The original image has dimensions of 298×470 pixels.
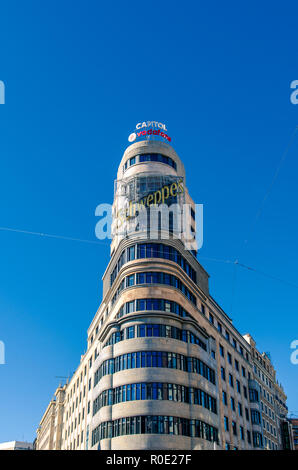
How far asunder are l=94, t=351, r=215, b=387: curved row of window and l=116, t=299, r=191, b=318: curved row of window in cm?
482

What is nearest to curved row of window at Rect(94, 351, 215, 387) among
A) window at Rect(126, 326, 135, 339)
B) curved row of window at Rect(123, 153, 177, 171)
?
window at Rect(126, 326, 135, 339)

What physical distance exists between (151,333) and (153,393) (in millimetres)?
6168

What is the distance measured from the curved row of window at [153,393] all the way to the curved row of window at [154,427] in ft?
6.06

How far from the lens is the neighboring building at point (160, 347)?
4841cm

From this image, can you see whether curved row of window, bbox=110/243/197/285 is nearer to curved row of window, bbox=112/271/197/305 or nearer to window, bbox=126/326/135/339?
curved row of window, bbox=112/271/197/305

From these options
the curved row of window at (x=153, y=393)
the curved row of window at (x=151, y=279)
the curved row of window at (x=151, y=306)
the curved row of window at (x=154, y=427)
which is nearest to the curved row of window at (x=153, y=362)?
the curved row of window at (x=153, y=393)

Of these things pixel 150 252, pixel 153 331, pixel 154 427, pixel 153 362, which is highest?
pixel 150 252

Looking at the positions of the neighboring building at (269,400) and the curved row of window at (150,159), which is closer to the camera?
the curved row of window at (150,159)

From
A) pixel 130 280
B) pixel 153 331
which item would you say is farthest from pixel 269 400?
pixel 130 280

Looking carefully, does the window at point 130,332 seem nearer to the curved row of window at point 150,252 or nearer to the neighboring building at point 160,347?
the neighboring building at point 160,347

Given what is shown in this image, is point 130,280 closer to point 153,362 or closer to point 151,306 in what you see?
point 151,306

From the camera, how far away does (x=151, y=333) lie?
169 feet
